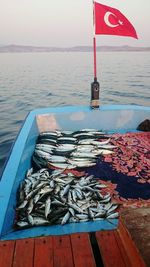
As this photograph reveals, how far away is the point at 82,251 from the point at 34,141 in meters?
5.31

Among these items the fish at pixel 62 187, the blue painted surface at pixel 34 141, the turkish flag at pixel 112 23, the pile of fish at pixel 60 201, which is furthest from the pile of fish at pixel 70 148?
the turkish flag at pixel 112 23

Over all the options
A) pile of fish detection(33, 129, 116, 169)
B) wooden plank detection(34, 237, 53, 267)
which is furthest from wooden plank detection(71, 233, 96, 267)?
pile of fish detection(33, 129, 116, 169)

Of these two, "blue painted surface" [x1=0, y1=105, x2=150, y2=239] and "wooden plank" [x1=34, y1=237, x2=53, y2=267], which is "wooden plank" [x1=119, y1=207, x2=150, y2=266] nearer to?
"wooden plank" [x1=34, y1=237, x2=53, y2=267]

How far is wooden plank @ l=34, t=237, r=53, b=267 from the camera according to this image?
3.44m

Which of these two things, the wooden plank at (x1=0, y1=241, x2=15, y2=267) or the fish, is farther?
the fish

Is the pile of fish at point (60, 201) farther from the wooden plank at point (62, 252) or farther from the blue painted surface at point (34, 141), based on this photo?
the wooden plank at point (62, 252)

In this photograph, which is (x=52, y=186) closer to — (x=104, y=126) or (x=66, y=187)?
(x=66, y=187)

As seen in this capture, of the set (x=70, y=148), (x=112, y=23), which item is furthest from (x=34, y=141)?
(x=112, y=23)

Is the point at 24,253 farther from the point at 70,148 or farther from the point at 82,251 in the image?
the point at 70,148

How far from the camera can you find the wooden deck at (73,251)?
3.39m

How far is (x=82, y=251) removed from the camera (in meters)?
3.60

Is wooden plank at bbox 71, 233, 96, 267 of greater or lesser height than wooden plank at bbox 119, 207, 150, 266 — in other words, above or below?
below

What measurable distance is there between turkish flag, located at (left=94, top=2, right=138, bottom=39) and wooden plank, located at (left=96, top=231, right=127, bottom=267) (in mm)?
7078

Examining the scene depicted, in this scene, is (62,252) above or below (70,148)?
above
